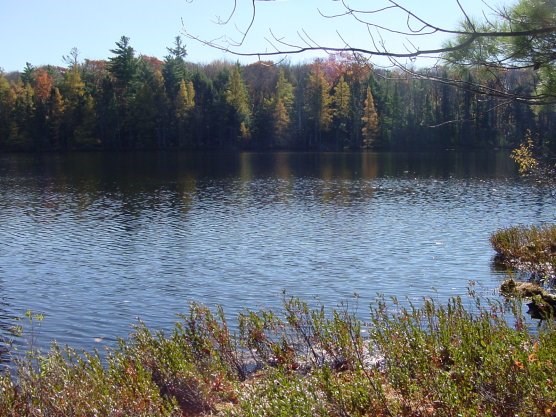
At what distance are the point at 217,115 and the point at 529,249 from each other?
75.2 metres

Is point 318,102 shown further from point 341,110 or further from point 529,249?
point 529,249

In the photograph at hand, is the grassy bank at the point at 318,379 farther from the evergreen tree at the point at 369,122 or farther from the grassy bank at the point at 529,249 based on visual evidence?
the evergreen tree at the point at 369,122


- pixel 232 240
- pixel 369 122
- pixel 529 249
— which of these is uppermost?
pixel 369 122

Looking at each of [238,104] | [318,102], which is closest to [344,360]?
[318,102]

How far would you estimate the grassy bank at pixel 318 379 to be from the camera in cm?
582

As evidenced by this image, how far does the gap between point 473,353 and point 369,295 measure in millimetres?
11898

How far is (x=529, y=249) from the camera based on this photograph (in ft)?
74.6

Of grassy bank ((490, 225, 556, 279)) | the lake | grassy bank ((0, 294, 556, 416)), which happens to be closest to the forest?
the lake

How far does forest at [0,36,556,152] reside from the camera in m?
92.9

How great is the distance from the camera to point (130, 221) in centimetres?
3300

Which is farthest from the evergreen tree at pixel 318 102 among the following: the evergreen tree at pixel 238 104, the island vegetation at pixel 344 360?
the island vegetation at pixel 344 360

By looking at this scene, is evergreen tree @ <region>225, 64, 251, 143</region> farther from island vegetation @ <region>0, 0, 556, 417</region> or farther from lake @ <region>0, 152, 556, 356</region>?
island vegetation @ <region>0, 0, 556, 417</region>

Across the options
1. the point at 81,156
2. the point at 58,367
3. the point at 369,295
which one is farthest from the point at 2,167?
the point at 58,367

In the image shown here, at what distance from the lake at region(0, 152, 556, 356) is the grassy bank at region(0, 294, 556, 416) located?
5.32m
